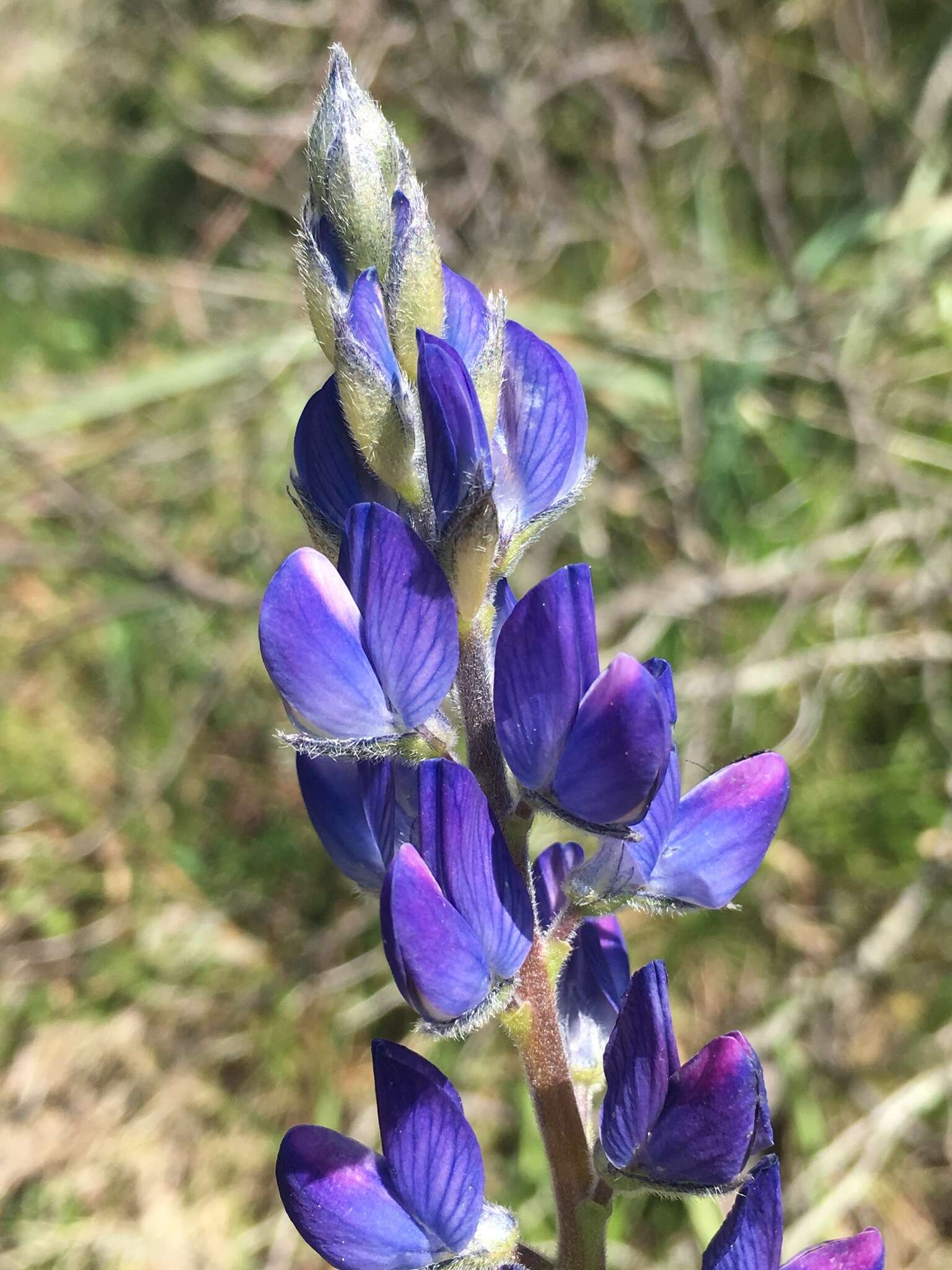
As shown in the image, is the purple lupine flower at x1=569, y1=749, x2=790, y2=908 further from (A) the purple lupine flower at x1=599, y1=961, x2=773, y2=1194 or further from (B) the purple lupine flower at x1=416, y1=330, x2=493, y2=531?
(B) the purple lupine flower at x1=416, y1=330, x2=493, y2=531

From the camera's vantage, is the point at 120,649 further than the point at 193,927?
Yes

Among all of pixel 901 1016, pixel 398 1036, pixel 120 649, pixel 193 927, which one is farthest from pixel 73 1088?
pixel 901 1016

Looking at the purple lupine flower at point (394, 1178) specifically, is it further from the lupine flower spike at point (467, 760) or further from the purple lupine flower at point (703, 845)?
the purple lupine flower at point (703, 845)

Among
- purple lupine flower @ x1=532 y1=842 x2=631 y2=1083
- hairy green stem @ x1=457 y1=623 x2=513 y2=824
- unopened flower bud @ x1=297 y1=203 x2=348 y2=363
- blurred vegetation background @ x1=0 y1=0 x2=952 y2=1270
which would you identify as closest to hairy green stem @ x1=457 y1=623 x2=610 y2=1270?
hairy green stem @ x1=457 y1=623 x2=513 y2=824

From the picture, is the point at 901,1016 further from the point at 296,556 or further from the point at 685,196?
the point at 685,196

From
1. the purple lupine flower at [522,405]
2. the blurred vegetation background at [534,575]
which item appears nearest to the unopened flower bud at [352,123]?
the purple lupine flower at [522,405]
